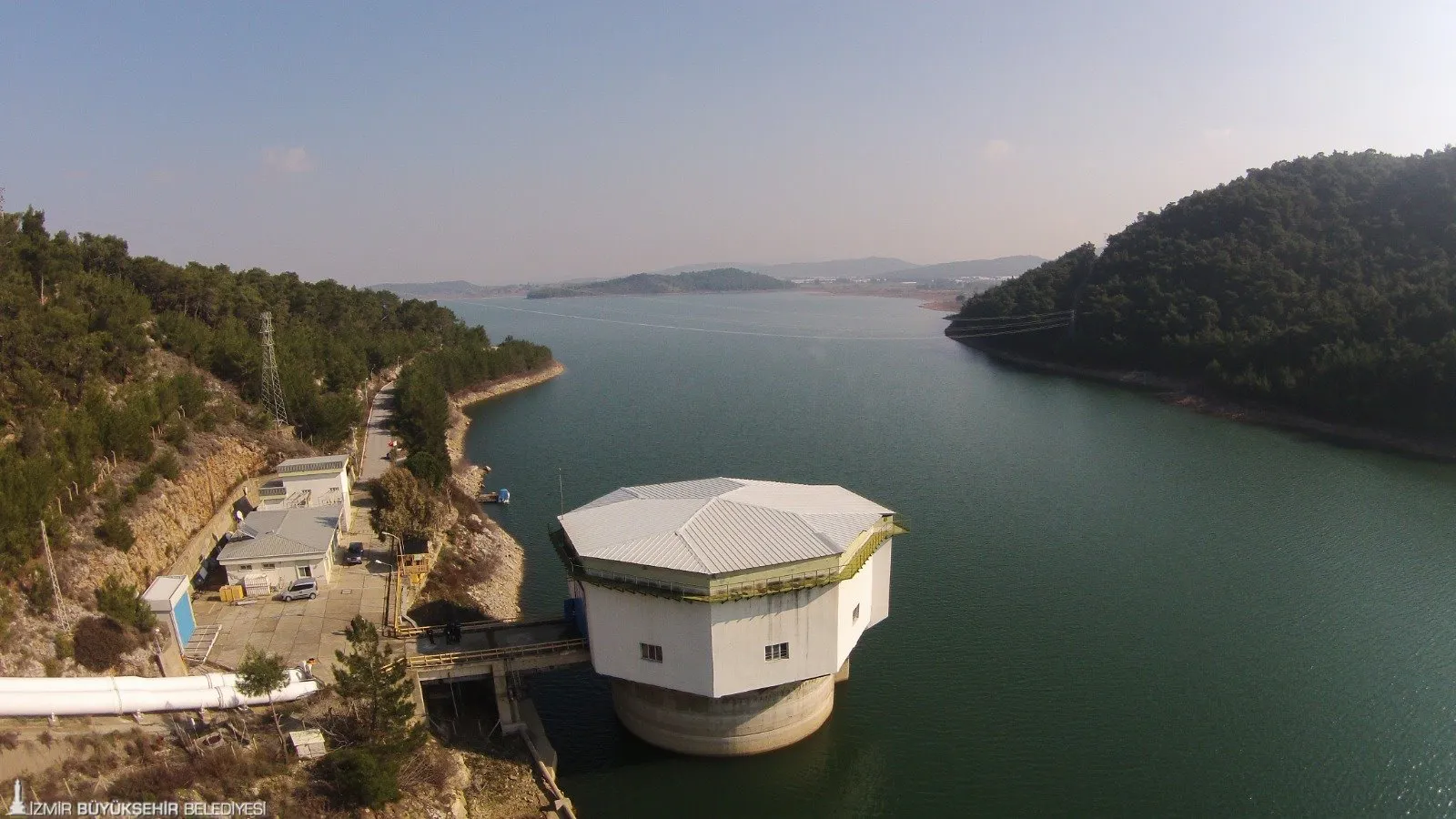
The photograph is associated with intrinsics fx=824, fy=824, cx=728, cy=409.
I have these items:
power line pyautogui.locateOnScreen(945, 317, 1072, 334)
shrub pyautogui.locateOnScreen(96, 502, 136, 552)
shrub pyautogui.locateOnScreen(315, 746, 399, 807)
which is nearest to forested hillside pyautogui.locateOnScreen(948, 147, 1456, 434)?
power line pyautogui.locateOnScreen(945, 317, 1072, 334)

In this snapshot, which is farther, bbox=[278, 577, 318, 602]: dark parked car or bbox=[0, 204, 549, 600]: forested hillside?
bbox=[278, 577, 318, 602]: dark parked car

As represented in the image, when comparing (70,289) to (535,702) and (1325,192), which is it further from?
(1325,192)

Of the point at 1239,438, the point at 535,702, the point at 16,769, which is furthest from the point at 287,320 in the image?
the point at 1239,438

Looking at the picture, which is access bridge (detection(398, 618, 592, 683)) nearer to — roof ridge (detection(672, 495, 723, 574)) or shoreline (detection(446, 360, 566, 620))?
roof ridge (detection(672, 495, 723, 574))

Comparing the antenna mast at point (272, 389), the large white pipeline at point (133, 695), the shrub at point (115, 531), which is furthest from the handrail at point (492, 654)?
the antenna mast at point (272, 389)

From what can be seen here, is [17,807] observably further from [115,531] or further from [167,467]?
[167,467]

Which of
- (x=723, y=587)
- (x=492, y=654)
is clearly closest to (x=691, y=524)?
(x=723, y=587)
